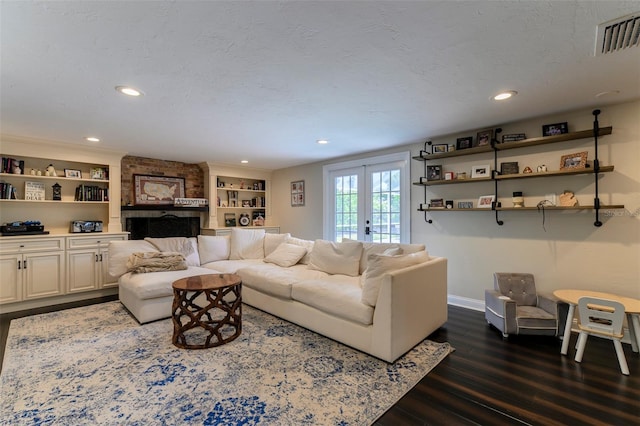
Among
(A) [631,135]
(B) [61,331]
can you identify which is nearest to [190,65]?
(B) [61,331]

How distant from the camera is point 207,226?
583cm

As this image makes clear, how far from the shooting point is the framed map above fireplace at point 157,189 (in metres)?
5.17

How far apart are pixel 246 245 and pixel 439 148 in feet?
10.9

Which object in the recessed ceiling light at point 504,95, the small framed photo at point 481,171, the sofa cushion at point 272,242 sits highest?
the recessed ceiling light at point 504,95

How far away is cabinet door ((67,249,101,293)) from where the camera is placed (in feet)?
13.4

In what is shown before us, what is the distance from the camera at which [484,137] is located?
353 cm

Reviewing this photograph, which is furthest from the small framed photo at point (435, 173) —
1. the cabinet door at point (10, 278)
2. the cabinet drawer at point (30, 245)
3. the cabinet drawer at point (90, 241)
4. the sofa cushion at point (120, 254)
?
the cabinet door at point (10, 278)

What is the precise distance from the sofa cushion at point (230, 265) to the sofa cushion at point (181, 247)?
8.2 inches

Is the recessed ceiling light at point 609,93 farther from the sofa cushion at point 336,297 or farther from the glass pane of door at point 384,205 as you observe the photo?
the sofa cushion at point 336,297

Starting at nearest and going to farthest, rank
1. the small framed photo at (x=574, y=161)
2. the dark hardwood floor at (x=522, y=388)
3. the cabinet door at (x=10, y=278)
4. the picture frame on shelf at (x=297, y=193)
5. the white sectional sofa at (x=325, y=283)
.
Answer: the dark hardwood floor at (x=522, y=388), the white sectional sofa at (x=325, y=283), the small framed photo at (x=574, y=161), the cabinet door at (x=10, y=278), the picture frame on shelf at (x=297, y=193)

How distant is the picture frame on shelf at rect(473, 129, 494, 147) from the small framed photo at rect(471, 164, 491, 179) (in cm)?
28

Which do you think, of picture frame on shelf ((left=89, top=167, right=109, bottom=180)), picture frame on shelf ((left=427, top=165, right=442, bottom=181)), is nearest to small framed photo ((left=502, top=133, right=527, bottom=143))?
picture frame on shelf ((left=427, top=165, right=442, bottom=181))

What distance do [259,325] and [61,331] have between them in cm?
205

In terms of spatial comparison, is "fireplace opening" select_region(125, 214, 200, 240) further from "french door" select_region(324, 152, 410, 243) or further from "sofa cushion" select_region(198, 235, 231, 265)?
"french door" select_region(324, 152, 410, 243)
